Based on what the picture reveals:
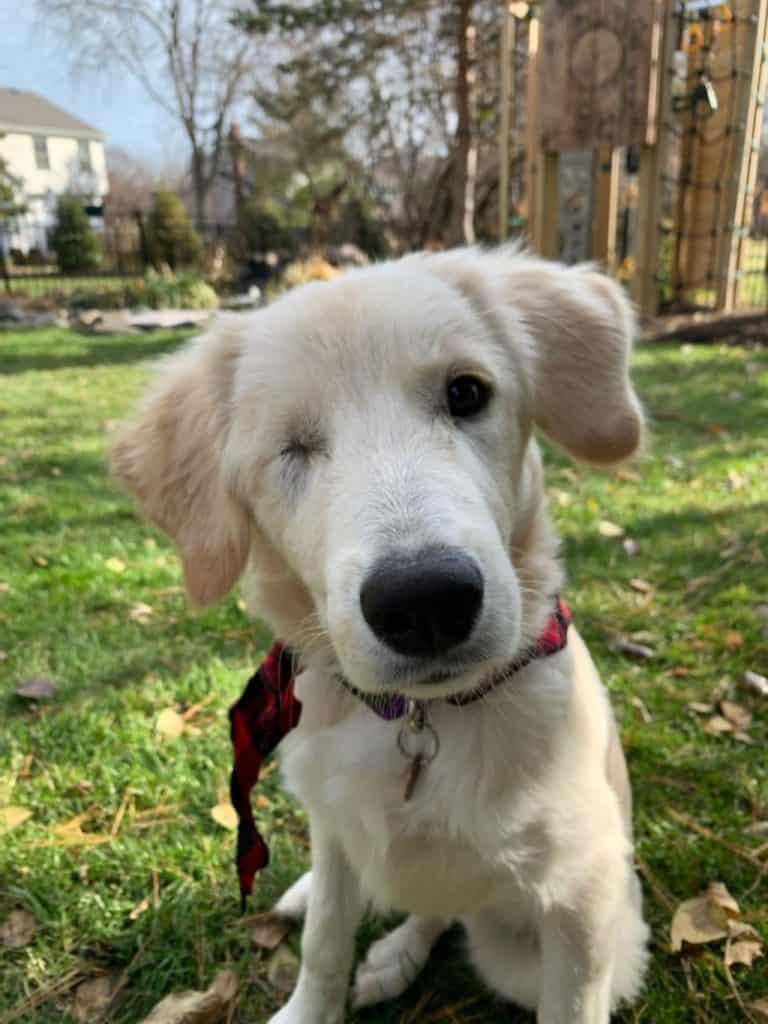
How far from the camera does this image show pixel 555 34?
9344 millimetres

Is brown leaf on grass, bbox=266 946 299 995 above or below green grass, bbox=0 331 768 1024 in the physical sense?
below

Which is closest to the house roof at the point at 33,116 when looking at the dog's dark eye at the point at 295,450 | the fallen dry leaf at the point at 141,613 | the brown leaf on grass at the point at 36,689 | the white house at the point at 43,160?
the white house at the point at 43,160

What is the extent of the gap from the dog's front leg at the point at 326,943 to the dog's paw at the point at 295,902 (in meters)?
0.26

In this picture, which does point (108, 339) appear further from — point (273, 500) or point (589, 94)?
point (273, 500)

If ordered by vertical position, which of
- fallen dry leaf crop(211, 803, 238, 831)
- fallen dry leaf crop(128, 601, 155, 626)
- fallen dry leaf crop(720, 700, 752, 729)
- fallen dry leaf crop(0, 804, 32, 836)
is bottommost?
fallen dry leaf crop(211, 803, 238, 831)

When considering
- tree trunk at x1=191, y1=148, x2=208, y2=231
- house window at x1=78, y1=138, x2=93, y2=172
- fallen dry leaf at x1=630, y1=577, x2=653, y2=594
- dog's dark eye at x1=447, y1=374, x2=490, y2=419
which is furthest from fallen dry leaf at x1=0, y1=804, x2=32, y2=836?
tree trunk at x1=191, y1=148, x2=208, y2=231

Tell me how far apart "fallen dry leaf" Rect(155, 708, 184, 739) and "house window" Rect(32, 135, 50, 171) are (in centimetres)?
1184

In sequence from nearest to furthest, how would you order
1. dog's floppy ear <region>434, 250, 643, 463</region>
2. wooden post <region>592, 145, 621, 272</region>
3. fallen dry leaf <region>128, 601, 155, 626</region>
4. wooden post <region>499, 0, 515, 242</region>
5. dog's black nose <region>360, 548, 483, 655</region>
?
dog's black nose <region>360, 548, 483, 655</region>, dog's floppy ear <region>434, 250, 643, 463</region>, fallen dry leaf <region>128, 601, 155, 626</region>, wooden post <region>499, 0, 515, 242</region>, wooden post <region>592, 145, 621, 272</region>

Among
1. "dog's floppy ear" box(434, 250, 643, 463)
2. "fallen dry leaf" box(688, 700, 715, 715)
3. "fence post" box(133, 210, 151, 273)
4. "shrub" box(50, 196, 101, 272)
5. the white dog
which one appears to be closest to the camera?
the white dog

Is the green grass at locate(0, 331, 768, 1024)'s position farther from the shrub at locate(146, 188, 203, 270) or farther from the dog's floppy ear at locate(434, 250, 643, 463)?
the shrub at locate(146, 188, 203, 270)

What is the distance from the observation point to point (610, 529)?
13.9ft

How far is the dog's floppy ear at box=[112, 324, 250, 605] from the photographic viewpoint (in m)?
1.74

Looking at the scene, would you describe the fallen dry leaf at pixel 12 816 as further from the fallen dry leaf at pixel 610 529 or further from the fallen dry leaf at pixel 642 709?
the fallen dry leaf at pixel 610 529

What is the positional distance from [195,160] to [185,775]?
20.7 m
